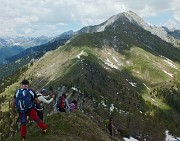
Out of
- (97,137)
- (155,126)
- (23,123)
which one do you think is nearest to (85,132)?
(97,137)

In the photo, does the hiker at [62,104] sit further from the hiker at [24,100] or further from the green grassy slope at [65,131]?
the hiker at [24,100]

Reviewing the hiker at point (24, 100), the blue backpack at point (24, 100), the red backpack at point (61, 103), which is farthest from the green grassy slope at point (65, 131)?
the blue backpack at point (24, 100)

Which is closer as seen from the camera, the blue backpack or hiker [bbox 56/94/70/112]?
the blue backpack

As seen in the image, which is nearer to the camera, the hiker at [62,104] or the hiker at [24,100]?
the hiker at [24,100]

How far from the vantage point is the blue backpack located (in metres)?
25.4

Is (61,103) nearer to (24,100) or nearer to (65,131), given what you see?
(65,131)

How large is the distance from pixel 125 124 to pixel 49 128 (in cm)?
14898

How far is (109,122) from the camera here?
157 feet

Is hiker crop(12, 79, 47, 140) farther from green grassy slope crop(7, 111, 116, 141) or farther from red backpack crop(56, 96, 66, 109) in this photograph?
red backpack crop(56, 96, 66, 109)

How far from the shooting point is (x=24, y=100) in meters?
25.5

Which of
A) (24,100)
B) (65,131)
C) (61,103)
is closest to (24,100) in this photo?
(24,100)

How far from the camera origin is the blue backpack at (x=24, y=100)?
2538 centimetres

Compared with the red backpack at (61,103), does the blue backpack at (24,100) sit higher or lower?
higher

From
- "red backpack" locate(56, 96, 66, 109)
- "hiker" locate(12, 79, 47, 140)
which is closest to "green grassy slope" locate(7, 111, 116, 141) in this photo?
"red backpack" locate(56, 96, 66, 109)
